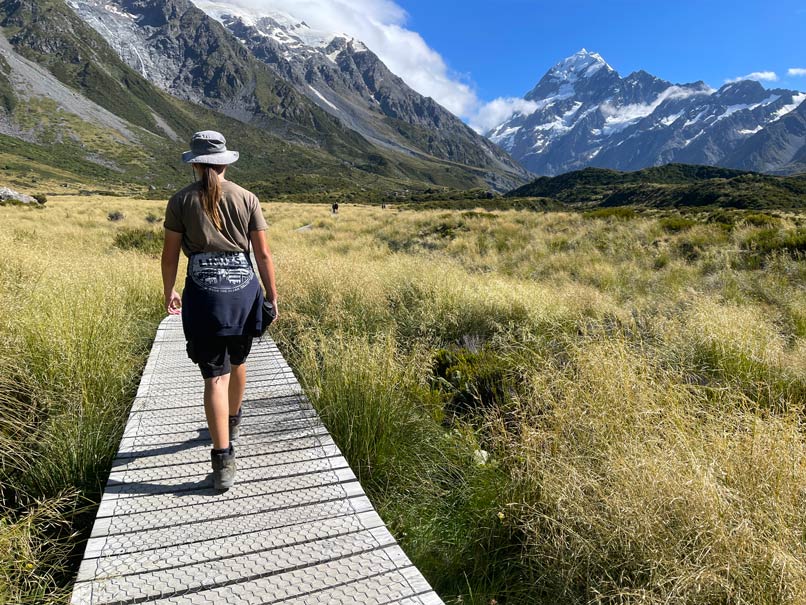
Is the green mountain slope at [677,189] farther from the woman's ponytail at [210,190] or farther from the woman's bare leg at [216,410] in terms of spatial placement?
the woman's bare leg at [216,410]

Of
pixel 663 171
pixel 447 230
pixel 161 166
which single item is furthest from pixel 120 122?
pixel 447 230

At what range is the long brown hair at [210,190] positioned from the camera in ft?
8.85

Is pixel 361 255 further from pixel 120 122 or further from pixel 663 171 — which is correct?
pixel 120 122

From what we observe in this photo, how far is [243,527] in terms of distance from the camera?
8.18ft

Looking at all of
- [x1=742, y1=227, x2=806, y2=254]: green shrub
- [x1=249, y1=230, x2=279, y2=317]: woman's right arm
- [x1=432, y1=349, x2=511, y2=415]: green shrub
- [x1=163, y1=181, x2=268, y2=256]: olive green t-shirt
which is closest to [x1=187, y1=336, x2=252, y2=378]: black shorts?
[x1=249, y1=230, x2=279, y2=317]: woman's right arm

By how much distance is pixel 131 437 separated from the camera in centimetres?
329

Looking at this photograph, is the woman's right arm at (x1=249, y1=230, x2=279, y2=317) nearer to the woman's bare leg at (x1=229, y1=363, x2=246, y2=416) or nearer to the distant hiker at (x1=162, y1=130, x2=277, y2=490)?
the distant hiker at (x1=162, y1=130, x2=277, y2=490)

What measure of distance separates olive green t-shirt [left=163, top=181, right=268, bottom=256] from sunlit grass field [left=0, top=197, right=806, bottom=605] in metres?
1.51

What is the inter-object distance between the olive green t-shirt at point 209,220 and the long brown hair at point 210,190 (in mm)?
27

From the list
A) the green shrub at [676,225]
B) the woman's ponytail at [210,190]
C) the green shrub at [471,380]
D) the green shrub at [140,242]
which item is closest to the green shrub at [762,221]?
the green shrub at [676,225]

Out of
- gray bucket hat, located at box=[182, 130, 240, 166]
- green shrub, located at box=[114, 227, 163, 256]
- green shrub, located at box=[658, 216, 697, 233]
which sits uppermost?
green shrub, located at box=[658, 216, 697, 233]

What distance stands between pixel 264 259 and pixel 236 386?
892mm

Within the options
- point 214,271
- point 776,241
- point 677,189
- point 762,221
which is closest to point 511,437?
point 214,271

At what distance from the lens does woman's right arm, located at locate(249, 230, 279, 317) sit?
2967 millimetres
